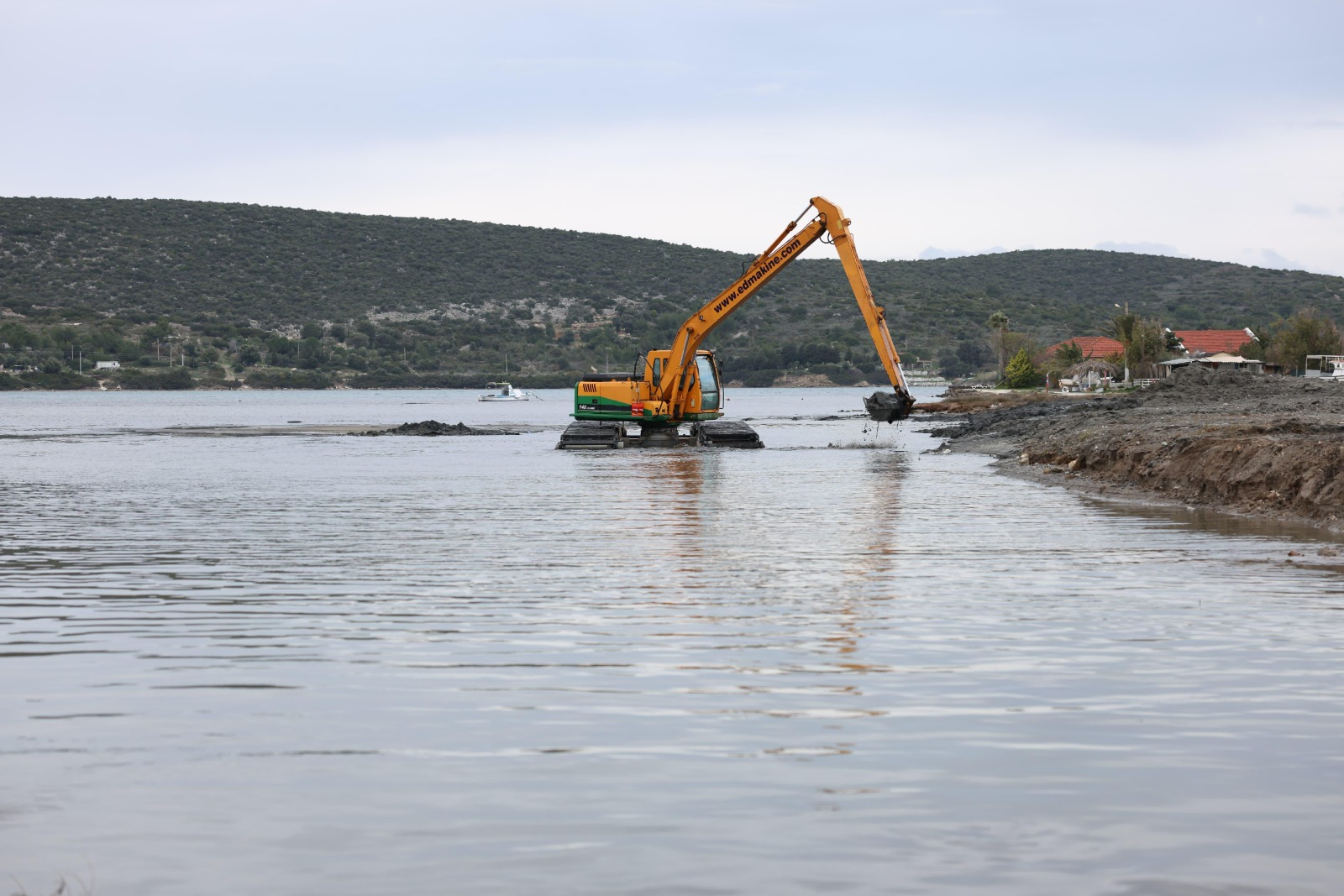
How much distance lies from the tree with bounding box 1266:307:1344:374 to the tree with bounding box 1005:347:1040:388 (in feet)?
83.8

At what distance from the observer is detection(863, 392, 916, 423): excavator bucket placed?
160 ft

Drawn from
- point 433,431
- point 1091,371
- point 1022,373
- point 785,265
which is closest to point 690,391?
point 785,265

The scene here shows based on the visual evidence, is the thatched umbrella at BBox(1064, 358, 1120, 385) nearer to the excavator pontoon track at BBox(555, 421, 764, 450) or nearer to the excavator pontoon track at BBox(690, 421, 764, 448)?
the excavator pontoon track at BBox(690, 421, 764, 448)

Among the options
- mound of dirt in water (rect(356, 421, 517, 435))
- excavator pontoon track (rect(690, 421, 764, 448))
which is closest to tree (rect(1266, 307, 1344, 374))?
mound of dirt in water (rect(356, 421, 517, 435))

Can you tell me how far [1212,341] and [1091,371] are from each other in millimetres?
31557

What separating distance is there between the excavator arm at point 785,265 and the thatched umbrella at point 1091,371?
259ft

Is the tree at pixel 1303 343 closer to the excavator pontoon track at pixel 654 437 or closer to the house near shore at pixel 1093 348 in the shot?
the house near shore at pixel 1093 348

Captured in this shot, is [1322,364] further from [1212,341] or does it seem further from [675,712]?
[675,712]

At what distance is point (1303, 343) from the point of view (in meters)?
115

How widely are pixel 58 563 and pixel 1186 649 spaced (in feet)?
44.5

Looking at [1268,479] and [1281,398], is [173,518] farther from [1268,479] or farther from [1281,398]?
[1281,398]

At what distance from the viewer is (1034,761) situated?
8.44 meters

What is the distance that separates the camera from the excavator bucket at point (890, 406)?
160 feet

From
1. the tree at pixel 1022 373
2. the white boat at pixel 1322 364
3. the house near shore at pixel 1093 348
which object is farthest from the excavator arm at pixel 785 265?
the house near shore at pixel 1093 348
